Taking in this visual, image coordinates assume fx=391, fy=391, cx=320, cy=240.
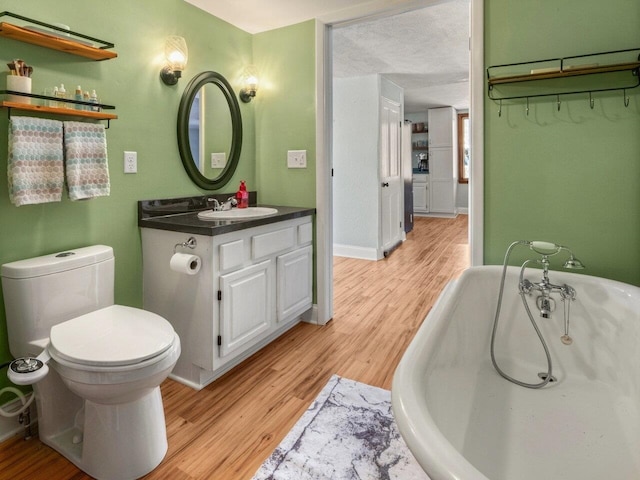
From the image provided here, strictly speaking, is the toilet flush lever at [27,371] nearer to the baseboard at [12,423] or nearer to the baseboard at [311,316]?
the baseboard at [12,423]

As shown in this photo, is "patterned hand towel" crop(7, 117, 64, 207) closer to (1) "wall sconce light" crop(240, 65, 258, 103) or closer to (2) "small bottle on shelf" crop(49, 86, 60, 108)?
(2) "small bottle on shelf" crop(49, 86, 60, 108)

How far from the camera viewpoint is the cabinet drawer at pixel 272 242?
2.15 m

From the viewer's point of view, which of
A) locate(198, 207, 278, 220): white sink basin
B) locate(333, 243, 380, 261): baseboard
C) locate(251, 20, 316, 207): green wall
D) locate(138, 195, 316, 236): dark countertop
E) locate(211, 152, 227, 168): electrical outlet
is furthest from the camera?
locate(333, 243, 380, 261): baseboard

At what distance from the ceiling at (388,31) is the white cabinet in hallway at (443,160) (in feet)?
6.99

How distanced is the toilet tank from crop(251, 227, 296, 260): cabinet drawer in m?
0.77

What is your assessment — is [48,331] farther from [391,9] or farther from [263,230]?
[391,9]

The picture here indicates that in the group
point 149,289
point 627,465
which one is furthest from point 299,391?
point 627,465

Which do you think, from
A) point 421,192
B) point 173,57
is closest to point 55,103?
point 173,57

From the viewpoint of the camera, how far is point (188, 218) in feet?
7.12

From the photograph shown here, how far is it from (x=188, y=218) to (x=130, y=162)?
0.41 m

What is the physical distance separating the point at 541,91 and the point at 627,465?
1612 mm

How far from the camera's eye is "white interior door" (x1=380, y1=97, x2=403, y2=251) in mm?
4801

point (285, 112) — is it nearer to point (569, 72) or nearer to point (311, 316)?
point (311, 316)

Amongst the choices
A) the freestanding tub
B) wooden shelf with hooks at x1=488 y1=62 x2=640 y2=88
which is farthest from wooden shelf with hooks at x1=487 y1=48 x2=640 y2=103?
the freestanding tub
